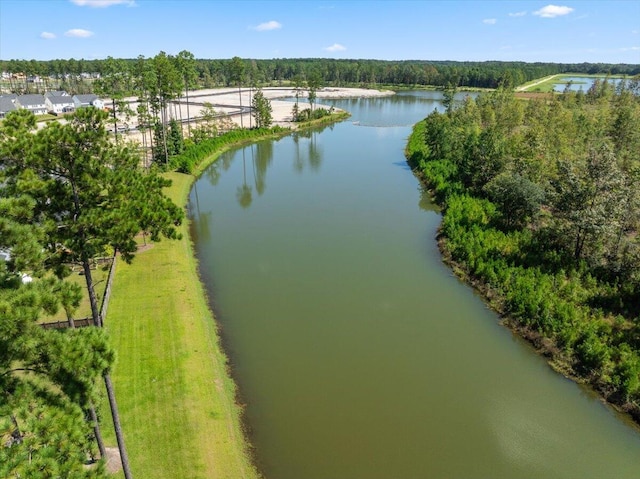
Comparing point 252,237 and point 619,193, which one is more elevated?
point 619,193

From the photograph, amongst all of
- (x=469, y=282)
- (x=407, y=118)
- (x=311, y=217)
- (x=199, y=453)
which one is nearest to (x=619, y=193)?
(x=469, y=282)

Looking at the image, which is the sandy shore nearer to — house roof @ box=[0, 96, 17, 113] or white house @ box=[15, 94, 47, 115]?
white house @ box=[15, 94, 47, 115]

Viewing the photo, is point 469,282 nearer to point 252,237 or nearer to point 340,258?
point 340,258

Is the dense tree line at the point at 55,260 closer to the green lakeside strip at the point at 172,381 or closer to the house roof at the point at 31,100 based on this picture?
the green lakeside strip at the point at 172,381

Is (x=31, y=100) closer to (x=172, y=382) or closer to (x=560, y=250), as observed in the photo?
(x=172, y=382)

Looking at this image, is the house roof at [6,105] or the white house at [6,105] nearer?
the white house at [6,105]

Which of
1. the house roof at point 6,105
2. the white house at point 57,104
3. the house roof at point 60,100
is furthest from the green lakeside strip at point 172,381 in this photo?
the house roof at point 60,100

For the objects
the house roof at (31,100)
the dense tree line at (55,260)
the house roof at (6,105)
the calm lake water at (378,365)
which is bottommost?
the calm lake water at (378,365)
